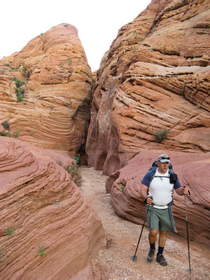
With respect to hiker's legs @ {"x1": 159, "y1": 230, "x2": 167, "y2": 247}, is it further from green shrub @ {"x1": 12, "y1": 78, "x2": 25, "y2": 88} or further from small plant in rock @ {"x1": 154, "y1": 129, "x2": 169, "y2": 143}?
green shrub @ {"x1": 12, "y1": 78, "x2": 25, "y2": 88}

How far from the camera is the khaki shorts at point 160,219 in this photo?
14.8 feet

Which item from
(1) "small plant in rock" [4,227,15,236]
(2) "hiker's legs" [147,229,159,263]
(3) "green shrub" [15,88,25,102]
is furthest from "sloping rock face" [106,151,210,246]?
(3) "green shrub" [15,88,25,102]

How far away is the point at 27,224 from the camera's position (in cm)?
413

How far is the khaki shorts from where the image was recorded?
4508mm

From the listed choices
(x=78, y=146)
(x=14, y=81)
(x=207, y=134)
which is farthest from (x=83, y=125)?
(x=207, y=134)

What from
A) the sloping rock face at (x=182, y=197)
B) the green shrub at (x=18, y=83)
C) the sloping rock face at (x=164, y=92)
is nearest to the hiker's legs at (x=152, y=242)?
the sloping rock face at (x=182, y=197)

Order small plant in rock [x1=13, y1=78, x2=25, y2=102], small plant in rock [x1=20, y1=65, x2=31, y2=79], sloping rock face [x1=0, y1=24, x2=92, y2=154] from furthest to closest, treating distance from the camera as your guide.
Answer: small plant in rock [x1=20, y1=65, x2=31, y2=79] < small plant in rock [x1=13, y1=78, x2=25, y2=102] < sloping rock face [x1=0, y1=24, x2=92, y2=154]

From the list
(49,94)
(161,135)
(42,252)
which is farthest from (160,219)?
(49,94)

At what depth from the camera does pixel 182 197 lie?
640cm

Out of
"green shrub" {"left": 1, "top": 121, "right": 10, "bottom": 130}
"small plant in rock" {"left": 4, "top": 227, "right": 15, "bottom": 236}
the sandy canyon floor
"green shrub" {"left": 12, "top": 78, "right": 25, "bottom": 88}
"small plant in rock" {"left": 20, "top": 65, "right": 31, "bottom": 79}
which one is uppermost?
"small plant in rock" {"left": 20, "top": 65, "right": 31, "bottom": 79}

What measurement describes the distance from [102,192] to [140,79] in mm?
7066

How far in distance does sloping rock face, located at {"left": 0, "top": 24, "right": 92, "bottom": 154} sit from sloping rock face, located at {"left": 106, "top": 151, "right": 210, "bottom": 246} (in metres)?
10.9

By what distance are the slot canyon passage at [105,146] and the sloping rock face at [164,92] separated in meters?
0.06

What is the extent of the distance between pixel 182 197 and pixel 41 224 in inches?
152
